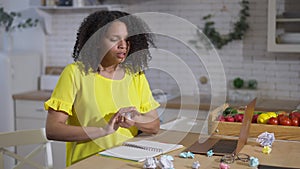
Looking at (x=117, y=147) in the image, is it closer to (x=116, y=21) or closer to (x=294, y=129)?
(x=116, y=21)

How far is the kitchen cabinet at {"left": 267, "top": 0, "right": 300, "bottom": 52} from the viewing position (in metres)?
3.57

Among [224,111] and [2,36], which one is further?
[2,36]

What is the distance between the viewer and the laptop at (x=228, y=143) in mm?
1850

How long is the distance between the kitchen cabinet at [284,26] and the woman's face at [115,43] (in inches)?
70.9

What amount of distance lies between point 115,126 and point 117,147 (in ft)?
0.30

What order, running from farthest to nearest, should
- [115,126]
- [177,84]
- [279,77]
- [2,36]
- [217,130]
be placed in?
[2,36]
[177,84]
[279,77]
[217,130]
[115,126]

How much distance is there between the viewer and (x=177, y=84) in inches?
168

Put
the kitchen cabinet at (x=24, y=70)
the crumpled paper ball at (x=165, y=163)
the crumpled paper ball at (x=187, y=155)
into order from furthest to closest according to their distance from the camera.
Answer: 1. the kitchen cabinet at (x=24, y=70)
2. the crumpled paper ball at (x=187, y=155)
3. the crumpled paper ball at (x=165, y=163)

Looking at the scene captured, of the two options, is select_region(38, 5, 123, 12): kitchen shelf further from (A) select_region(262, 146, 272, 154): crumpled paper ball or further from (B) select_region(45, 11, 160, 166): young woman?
(A) select_region(262, 146, 272, 154): crumpled paper ball

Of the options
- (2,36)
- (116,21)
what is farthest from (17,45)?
(116,21)

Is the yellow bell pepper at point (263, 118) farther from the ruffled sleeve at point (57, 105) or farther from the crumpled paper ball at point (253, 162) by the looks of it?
the ruffled sleeve at point (57, 105)

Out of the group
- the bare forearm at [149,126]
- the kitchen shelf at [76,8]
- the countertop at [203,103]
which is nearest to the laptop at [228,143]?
the bare forearm at [149,126]

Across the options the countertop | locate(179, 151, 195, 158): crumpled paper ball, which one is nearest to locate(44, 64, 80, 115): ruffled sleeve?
locate(179, 151, 195, 158): crumpled paper ball

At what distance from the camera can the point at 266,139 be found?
1952 millimetres
